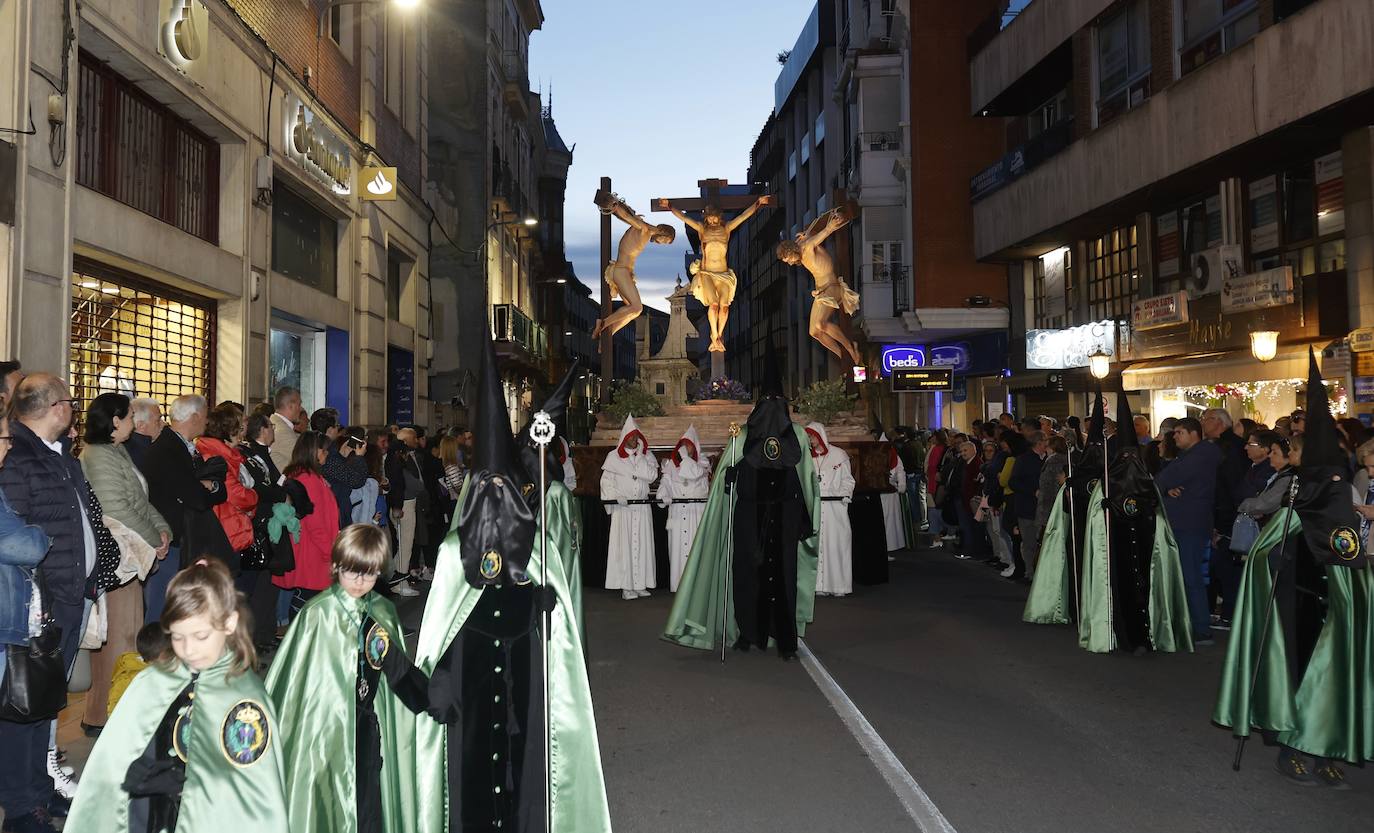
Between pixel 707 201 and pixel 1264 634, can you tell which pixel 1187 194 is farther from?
pixel 1264 634

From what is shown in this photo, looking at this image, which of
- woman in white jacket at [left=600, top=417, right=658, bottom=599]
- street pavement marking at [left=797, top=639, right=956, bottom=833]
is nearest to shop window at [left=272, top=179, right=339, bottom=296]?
woman in white jacket at [left=600, top=417, right=658, bottom=599]

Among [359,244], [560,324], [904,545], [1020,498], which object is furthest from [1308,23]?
[560,324]

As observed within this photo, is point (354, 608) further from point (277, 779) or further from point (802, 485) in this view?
point (802, 485)

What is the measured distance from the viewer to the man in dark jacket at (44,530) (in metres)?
4.47

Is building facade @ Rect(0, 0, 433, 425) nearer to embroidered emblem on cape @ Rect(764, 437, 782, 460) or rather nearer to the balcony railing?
embroidered emblem on cape @ Rect(764, 437, 782, 460)

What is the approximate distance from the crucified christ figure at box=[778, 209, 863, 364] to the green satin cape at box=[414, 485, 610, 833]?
13.3 meters

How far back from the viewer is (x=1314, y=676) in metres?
5.48

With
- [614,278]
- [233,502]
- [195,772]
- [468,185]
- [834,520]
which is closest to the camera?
[195,772]

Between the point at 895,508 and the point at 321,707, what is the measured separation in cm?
1293

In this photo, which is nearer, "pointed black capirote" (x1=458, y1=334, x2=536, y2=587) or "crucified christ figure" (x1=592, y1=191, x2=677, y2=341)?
"pointed black capirote" (x1=458, y1=334, x2=536, y2=587)

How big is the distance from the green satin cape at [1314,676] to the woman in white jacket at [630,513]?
24.9ft

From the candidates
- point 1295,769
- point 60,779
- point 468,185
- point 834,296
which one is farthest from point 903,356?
point 60,779

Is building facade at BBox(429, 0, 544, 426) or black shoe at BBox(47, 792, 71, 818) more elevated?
building facade at BBox(429, 0, 544, 426)

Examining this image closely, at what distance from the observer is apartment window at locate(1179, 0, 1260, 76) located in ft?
55.1
